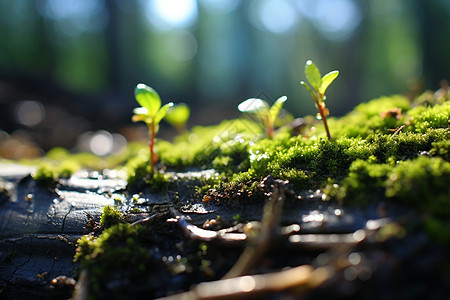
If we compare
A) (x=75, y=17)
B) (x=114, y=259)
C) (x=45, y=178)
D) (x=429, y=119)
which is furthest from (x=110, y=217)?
(x=75, y=17)

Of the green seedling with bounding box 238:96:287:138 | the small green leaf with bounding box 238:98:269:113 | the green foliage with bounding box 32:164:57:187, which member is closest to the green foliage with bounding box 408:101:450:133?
the green seedling with bounding box 238:96:287:138

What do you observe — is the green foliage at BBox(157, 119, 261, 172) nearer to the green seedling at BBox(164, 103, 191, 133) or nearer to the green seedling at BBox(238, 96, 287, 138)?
the green seedling at BBox(238, 96, 287, 138)

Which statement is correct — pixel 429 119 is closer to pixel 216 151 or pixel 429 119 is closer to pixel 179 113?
pixel 216 151

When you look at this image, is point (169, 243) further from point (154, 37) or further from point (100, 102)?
point (154, 37)

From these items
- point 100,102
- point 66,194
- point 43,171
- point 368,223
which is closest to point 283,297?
point 368,223

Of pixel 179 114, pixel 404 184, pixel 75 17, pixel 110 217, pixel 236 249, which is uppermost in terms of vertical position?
pixel 75 17

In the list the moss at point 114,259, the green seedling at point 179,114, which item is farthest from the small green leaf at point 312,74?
the green seedling at point 179,114

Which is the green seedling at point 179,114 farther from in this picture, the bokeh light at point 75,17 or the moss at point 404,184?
the bokeh light at point 75,17
